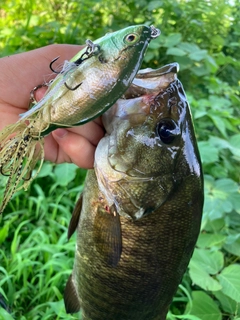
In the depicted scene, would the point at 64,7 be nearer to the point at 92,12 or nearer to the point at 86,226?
the point at 92,12

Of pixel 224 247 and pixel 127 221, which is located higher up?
pixel 127 221

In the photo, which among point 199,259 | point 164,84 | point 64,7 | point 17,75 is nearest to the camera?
point 164,84

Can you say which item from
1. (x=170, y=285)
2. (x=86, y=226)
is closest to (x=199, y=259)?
(x=170, y=285)

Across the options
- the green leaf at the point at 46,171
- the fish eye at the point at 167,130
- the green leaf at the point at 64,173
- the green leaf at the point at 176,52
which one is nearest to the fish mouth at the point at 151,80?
the fish eye at the point at 167,130

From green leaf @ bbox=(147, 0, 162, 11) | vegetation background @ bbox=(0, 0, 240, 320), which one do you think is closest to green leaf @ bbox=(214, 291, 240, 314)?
vegetation background @ bbox=(0, 0, 240, 320)

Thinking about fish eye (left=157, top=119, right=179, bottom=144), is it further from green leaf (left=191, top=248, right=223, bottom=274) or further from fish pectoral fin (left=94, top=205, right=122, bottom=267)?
green leaf (left=191, top=248, right=223, bottom=274)

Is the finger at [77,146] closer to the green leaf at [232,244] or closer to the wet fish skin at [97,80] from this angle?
the wet fish skin at [97,80]
